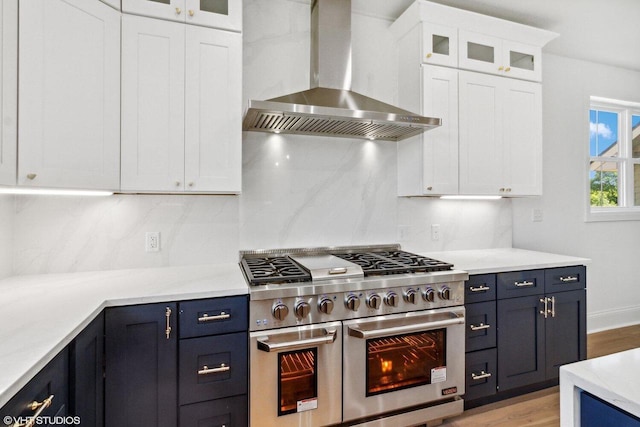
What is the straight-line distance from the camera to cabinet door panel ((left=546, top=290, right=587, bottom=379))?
237 cm

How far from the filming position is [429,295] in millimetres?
1982

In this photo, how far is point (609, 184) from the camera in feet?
12.0

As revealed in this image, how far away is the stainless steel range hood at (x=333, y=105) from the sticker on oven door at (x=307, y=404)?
1.51 metres

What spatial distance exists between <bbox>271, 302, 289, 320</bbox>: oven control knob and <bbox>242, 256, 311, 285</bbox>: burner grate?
119mm

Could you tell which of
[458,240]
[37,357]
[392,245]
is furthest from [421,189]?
[37,357]

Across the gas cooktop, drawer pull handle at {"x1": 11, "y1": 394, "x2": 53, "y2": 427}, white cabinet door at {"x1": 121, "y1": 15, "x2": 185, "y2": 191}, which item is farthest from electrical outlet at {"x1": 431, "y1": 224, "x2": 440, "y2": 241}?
drawer pull handle at {"x1": 11, "y1": 394, "x2": 53, "y2": 427}

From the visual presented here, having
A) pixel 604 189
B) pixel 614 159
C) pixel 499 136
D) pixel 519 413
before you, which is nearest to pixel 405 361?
pixel 519 413

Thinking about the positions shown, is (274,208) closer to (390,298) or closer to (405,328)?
(390,298)

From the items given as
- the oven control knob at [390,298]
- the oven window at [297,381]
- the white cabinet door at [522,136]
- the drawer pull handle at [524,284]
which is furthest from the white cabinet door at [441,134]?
the oven window at [297,381]

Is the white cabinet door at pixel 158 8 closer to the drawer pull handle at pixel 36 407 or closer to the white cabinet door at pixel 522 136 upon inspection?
the drawer pull handle at pixel 36 407

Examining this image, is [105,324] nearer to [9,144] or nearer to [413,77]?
[9,144]

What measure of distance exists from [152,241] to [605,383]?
219 cm

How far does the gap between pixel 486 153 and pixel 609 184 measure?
7.03 feet

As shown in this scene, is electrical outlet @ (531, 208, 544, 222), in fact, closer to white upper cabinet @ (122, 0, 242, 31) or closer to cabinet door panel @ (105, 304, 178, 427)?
white upper cabinet @ (122, 0, 242, 31)
